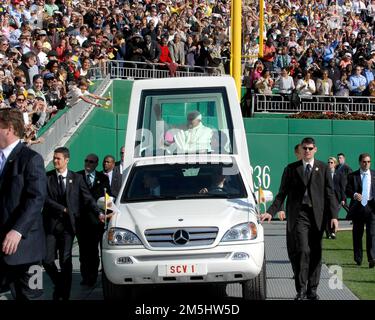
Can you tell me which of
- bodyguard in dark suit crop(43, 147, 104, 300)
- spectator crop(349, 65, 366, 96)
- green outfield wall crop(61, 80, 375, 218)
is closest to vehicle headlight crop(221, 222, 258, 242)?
bodyguard in dark suit crop(43, 147, 104, 300)

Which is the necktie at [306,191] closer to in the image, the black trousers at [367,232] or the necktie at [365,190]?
the black trousers at [367,232]

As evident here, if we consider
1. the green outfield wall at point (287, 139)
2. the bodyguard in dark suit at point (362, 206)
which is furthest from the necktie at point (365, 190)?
the green outfield wall at point (287, 139)

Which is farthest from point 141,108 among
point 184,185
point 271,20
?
point 271,20

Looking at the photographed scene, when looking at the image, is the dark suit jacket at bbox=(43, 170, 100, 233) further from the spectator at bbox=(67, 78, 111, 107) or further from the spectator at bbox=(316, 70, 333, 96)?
the spectator at bbox=(316, 70, 333, 96)

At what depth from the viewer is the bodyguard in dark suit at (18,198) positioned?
9461 mm

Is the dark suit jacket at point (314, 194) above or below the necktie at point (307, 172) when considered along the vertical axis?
below

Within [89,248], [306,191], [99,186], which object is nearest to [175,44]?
[99,186]

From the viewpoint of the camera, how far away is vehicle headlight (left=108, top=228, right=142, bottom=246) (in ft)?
42.0

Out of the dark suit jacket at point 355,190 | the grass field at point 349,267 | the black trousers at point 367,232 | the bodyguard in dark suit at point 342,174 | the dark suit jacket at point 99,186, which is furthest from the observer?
the bodyguard in dark suit at point 342,174

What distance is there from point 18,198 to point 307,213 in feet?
17.3

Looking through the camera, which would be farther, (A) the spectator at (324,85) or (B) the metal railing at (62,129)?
(A) the spectator at (324,85)

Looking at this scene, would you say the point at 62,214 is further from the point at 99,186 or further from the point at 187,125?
the point at 187,125

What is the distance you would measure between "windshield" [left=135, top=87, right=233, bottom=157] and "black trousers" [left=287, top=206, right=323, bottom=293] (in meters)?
2.00

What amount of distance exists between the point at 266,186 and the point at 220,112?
13418 mm
